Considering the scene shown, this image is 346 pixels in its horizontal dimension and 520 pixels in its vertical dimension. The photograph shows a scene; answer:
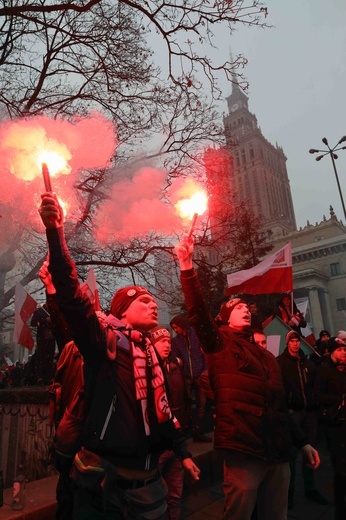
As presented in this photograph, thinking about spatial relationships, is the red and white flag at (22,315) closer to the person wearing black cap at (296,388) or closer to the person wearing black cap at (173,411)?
the person wearing black cap at (173,411)

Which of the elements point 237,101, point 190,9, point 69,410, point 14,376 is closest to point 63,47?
point 190,9

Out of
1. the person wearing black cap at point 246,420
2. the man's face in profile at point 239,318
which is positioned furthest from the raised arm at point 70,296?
the man's face in profile at point 239,318

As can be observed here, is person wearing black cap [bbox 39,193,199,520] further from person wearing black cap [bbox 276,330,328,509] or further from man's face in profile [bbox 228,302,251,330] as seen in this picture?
person wearing black cap [bbox 276,330,328,509]

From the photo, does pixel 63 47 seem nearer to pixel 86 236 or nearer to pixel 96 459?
pixel 86 236

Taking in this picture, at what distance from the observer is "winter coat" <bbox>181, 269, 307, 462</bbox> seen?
260cm

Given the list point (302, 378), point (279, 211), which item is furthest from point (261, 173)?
point (302, 378)

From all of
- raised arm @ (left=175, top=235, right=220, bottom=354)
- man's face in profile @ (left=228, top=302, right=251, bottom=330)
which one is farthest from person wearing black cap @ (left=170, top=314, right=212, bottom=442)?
raised arm @ (left=175, top=235, right=220, bottom=354)

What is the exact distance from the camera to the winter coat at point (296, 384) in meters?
4.70

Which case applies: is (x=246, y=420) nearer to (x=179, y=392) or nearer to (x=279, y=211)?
(x=179, y=392)

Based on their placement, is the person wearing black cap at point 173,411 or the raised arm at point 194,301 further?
the person wearing black cap at point 173,411

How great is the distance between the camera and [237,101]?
117875 millimetres

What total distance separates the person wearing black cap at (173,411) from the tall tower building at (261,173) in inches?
3311

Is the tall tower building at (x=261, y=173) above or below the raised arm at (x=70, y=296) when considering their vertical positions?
above

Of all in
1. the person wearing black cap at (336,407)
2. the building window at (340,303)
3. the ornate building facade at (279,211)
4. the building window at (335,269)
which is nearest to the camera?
the person wearing black cap at (336,407)
